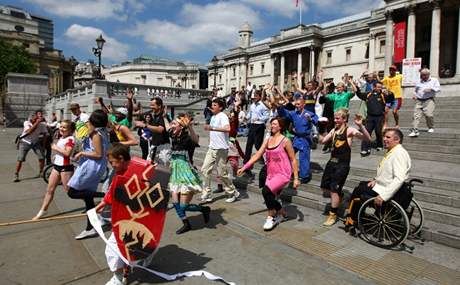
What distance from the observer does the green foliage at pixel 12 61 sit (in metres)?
57.8

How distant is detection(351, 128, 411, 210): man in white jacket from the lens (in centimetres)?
434

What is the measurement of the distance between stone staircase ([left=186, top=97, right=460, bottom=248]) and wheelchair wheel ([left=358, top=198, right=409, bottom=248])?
0.71m

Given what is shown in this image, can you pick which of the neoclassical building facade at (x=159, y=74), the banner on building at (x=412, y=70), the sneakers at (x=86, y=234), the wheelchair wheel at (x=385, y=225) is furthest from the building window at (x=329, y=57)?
the sneakers at (x=86, y=234)

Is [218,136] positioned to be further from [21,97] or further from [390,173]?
[21,97]

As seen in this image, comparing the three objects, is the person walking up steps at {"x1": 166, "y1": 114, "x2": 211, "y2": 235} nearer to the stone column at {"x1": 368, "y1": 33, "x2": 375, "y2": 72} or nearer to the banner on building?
the banner on building

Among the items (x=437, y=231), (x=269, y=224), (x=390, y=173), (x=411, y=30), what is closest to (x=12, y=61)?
(x=411, y=30)

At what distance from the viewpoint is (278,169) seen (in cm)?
533

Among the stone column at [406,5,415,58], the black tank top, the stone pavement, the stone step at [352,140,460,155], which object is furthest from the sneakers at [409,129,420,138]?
the stone column at [406,5,415,58]

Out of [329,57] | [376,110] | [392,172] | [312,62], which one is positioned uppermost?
[329,57]

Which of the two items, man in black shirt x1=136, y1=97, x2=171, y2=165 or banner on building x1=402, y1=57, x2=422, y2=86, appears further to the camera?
banner on building x1=402, y1=57, x2=422, y2=86

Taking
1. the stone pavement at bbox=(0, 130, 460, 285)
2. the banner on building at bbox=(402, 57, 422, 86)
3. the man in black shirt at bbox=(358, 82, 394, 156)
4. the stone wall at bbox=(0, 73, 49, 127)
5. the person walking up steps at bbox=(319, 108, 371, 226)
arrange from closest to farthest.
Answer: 1. the stone pavement at bbox=(0, 130, 460, 285)
2. the person walking up steps at bbox=(319, 108, 371, 226)
3. the man in black shirt at bbox=(358, 82, 394, 156)
4. the banner on building at bbox=(402, 57, 422, 86)
5. the stone wall at bbox=(0, 73, 49, 127)

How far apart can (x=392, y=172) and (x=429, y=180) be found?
7.60 feet

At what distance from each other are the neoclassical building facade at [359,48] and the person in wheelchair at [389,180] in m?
23.0

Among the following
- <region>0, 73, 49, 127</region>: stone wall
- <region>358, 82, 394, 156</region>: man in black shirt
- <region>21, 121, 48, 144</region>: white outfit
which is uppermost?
<region>0, 73, 49, 127</region>: stone wall
